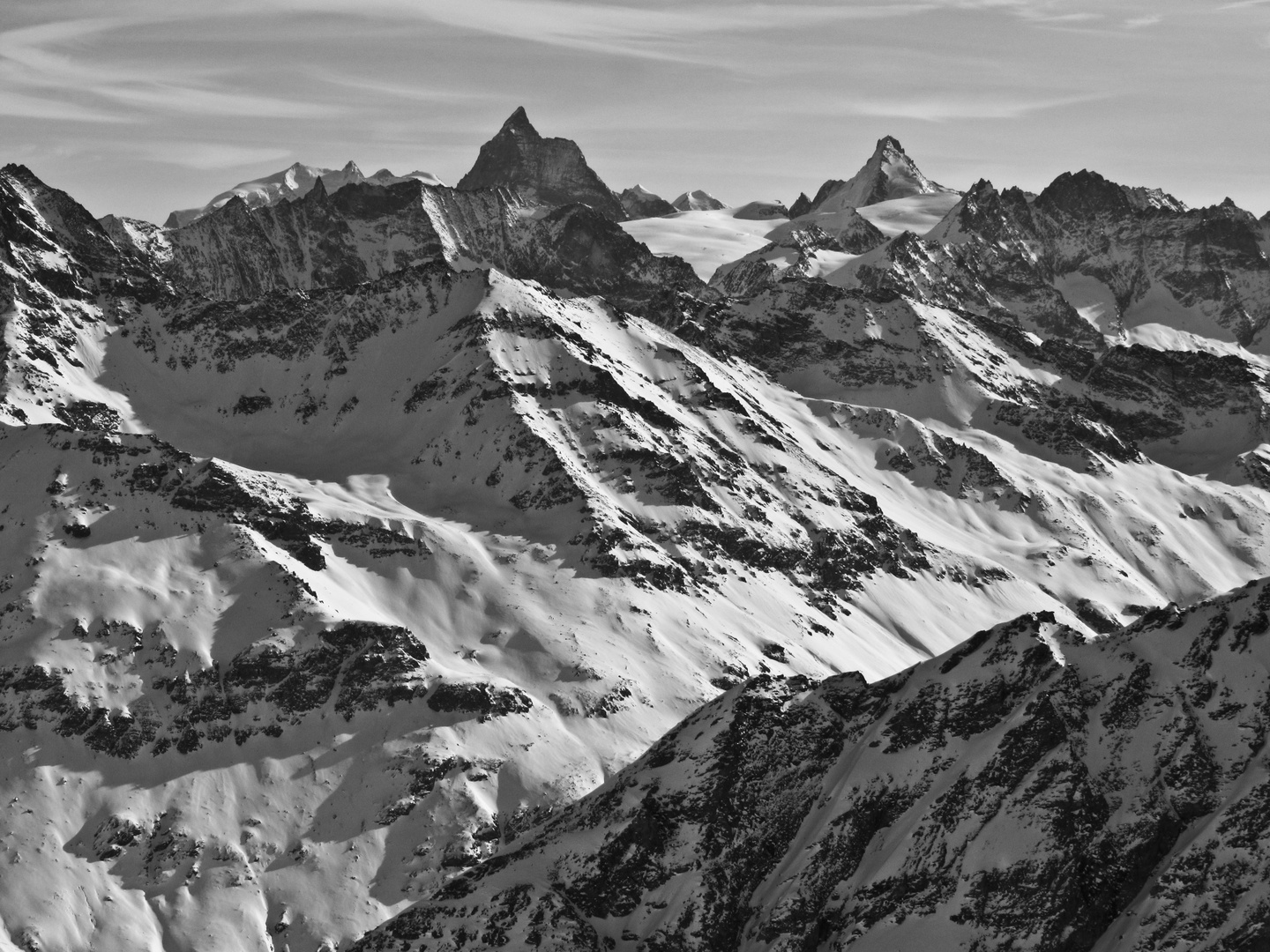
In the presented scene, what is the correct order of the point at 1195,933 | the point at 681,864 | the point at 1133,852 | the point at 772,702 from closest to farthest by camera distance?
the point at 1195,933, the point at 1133,852, the point at 681,864, the point at 772,702

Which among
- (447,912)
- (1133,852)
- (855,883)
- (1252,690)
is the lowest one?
(447,912)

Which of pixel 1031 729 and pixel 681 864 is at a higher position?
pixel 1031 729

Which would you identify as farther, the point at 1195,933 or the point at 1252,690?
the point at 1252,690

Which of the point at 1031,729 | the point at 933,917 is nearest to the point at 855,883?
the point at 933,917

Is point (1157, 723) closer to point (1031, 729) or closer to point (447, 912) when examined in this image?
point (1031, 729)

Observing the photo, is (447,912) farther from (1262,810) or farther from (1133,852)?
(1262,810)

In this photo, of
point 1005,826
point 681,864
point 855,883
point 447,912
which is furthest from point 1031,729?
point 447,912

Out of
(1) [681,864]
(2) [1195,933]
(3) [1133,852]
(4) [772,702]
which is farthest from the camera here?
(4) [772,702]
